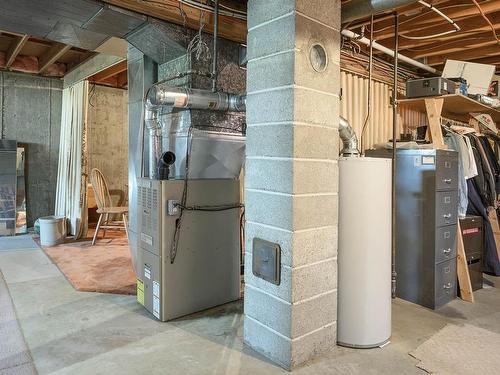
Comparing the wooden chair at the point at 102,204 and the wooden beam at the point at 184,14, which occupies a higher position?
the wooden beam at the point at 184,14

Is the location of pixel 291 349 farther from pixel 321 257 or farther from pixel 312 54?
pixel 312 54

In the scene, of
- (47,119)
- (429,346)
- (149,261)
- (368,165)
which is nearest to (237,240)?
(149,261)

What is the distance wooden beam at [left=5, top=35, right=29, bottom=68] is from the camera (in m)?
4.20

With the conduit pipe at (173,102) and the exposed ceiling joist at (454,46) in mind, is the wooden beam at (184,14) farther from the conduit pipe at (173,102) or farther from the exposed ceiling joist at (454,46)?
the exposed ceiling joist at (454,46)

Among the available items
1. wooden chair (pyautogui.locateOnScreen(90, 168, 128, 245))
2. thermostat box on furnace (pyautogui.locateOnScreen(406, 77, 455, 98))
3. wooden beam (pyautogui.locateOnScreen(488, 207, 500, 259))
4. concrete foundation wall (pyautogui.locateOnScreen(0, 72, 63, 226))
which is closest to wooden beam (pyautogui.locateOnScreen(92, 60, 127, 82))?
concrete foundation wall (pyautogui.locateOnScreen(0, 72, 63, 226))

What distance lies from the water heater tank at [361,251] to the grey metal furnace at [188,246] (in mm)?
992

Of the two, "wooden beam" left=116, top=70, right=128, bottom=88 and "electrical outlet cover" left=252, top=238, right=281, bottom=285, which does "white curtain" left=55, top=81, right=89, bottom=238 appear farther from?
"electrical outlet cover" left=252, top=238, right=281, bottom=285

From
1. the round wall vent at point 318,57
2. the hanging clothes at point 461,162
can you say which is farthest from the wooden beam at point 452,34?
the round wall vent at point 318,57

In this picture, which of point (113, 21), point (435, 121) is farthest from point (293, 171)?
point (435, 121)

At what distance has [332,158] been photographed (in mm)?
2180

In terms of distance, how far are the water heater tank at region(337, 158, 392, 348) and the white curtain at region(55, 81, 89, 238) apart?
4.26 metres

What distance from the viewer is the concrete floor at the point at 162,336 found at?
79.7 inches

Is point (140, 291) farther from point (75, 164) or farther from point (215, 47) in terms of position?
point (75, 164)

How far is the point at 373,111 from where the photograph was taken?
4.07 meters
